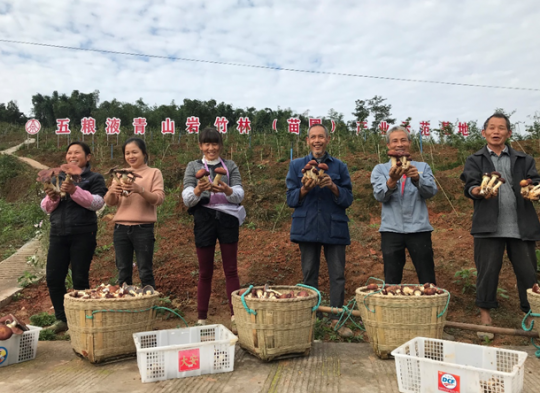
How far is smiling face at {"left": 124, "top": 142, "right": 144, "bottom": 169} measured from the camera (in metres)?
3.44

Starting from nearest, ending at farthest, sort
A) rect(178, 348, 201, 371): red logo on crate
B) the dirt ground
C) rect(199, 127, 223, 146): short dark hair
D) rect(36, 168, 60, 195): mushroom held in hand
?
rect(178, 348, 201, 371): red logo on crate, rect(36, 168, 60, 195): mushroom held in hand, rect(199, 127, 223, 146): short dark hair, the dirt ground

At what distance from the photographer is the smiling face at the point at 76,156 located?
3.44 metres

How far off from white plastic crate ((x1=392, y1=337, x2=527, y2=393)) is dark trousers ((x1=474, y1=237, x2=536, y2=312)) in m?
1.04

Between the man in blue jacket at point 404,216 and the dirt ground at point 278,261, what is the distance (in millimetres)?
746

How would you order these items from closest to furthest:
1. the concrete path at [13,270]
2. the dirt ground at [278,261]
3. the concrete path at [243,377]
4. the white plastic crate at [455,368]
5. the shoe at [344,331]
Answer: the white plastic crate at [455,368], the concrete path at [243,377], the shoe at [344,331], the dirt ground at [278,261], the concrete path at [13,270]

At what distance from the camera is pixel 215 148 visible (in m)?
3.35

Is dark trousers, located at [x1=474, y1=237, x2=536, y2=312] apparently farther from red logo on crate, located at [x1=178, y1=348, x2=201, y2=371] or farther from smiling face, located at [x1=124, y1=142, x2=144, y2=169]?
smiling face, located at [x1=124, y1=142, x2=144, y2=169]

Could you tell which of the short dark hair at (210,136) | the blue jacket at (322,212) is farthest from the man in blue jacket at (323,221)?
the short dark hair at (210,136)

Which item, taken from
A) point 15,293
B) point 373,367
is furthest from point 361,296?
point 15,293

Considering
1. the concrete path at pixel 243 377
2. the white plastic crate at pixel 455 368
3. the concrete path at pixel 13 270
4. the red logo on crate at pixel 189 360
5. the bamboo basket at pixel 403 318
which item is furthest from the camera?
the concrete path at pixel 13 270

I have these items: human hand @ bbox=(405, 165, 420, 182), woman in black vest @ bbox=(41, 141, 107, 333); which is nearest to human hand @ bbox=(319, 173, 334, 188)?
human hand @ bbox=(405, 165, 420, 182)

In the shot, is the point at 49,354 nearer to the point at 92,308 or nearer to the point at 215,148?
the point at 92,308

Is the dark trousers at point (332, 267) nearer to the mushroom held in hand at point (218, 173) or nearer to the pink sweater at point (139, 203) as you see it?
the mushroom held in hand at point (218, 173)

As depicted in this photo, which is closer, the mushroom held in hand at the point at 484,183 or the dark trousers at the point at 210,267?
the mushroom held in hand at the point at 484,183
